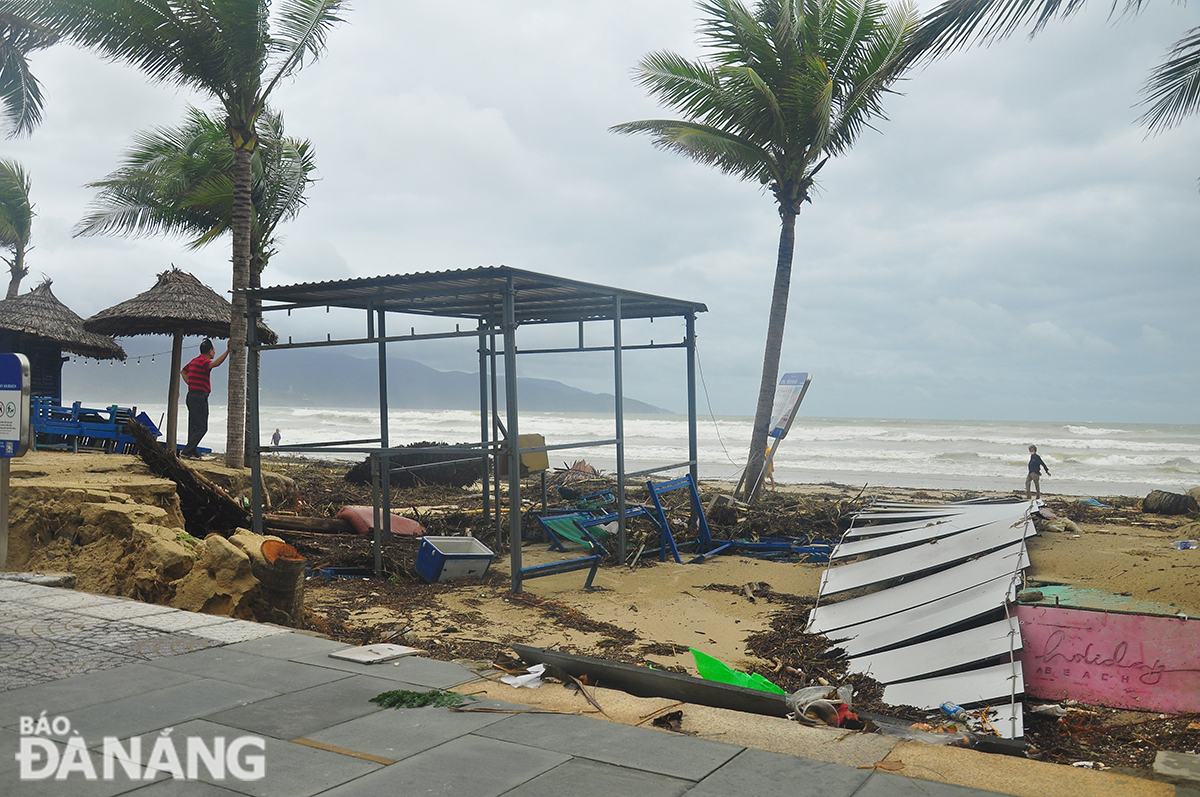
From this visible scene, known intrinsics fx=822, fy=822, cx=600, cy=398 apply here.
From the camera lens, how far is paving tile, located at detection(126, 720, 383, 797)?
9.57 ft

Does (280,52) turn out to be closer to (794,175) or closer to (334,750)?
(794,175)

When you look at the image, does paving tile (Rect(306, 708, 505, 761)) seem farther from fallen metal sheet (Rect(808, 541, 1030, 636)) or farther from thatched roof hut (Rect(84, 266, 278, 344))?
thatched roof hut (Rect(84, 266, 278, 344))

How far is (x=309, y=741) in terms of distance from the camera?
3336mm

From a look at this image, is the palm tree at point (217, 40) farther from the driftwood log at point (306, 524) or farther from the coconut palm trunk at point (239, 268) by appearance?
the driftwood log at point (306, 524)

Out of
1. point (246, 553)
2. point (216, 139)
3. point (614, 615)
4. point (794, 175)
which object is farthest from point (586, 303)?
point (216, 139)

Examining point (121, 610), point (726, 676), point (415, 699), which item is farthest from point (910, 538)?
point (121, 610)

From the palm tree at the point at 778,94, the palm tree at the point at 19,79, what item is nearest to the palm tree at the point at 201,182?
the palm tree at the point at 19,79

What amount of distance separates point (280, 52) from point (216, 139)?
7731 millimetres

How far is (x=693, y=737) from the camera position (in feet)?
11.2

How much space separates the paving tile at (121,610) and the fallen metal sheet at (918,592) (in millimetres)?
4802

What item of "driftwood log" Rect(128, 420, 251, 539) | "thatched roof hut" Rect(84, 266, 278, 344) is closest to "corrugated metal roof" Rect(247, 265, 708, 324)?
"driftwood log" Rect(128, 420, 251, 539)

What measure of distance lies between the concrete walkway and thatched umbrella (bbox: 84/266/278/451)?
37.8ft

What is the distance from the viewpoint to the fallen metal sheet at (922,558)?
7.00 meters

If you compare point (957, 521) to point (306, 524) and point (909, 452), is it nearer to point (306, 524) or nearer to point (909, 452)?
point (306, 524)
